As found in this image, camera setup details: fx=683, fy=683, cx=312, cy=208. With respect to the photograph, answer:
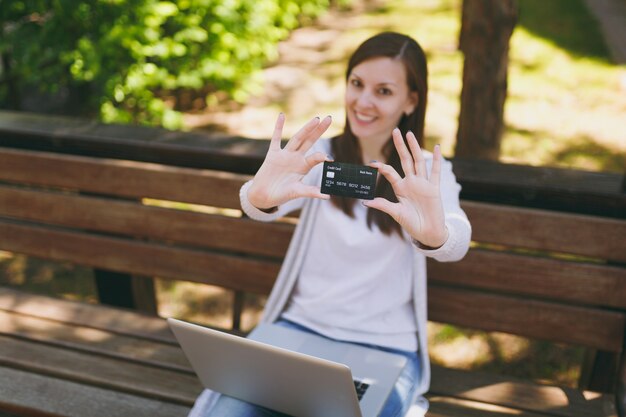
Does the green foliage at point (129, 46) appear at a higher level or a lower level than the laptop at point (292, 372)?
higher

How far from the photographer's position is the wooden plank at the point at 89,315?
2713 millimetres

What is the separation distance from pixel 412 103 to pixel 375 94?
0.15 m

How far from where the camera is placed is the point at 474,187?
8.03 ft

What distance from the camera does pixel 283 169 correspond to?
2.09m

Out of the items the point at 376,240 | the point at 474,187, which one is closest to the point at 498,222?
the point at 474,187


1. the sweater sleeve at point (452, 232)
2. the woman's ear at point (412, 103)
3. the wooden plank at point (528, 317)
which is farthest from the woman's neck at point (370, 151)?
the wooden plank at point (528, 317)

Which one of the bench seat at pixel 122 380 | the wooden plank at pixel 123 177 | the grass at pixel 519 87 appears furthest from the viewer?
the grass at pixel 519 87

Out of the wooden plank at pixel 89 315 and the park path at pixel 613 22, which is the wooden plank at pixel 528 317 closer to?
the wooden plank at pixel 89 315

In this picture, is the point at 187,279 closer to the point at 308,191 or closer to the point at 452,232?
the point at 308,191

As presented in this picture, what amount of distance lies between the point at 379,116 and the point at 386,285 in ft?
1.84

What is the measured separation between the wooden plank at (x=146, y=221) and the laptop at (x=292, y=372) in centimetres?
57

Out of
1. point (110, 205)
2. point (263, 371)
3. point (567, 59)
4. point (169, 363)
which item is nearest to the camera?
point (263, 371)

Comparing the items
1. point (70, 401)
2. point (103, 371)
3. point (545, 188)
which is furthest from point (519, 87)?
point (70, 401)

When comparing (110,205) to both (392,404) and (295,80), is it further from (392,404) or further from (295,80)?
(295,80)
